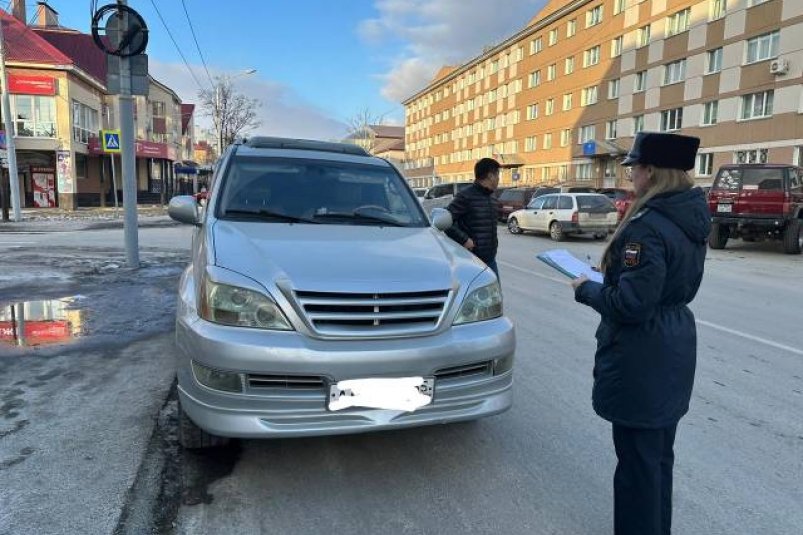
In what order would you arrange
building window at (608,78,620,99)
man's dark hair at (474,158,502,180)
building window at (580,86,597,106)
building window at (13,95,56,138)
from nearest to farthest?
man's dark hair at (474,158,502,180), building window at (13,95,56,138), building window at (608,78,620,99), building window at (580,86,597,106)

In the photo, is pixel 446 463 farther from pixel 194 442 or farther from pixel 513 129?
pixel 513 129

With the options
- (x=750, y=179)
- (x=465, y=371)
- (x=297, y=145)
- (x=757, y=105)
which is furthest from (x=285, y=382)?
(x=757, y=105)

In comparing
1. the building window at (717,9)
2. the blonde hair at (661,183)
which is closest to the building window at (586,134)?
the building window at (717,9)

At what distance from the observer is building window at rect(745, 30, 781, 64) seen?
29.7 meters

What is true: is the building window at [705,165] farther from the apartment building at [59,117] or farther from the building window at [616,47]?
the apartment building at [59,117]

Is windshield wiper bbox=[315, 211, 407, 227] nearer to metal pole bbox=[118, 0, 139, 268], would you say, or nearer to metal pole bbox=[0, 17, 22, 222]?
metal pole bbox=[118, 0, 139, 268]

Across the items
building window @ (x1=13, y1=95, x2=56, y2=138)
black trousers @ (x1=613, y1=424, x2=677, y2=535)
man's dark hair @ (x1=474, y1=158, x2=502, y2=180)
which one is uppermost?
building window @ (x1=13, y1=95, x2=56, y2=138)

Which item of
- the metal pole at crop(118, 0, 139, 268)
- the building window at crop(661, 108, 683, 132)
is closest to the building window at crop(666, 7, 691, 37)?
the building window at crop(661, 108, 683, 132)

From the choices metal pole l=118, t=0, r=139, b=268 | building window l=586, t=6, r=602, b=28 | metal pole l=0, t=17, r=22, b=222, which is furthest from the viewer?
building window l=586, t=6, r=602, b=28

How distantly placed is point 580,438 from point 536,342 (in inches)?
94.7

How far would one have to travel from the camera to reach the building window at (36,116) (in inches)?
1253

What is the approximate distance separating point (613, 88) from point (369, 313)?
1764 inches

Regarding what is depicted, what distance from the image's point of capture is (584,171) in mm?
45750

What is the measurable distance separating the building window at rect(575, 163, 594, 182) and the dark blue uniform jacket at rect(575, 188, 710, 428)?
148 feet
